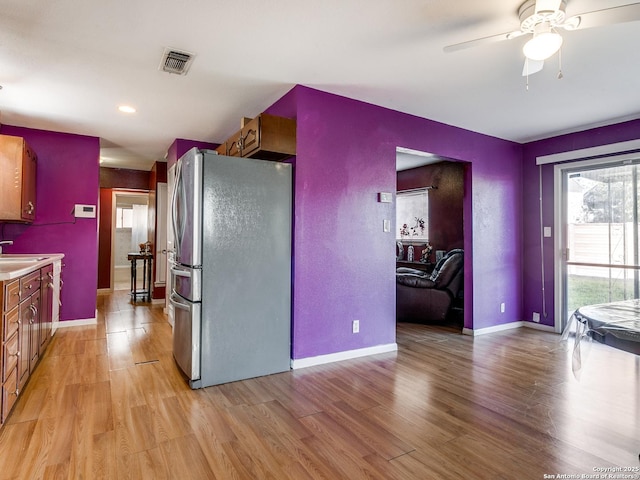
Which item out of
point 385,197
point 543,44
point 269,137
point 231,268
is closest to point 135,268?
point 231,268

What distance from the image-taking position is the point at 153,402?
2473mm

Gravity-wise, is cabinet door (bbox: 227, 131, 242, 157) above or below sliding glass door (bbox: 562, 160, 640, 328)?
above

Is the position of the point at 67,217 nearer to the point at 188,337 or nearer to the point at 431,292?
the point at 188,337

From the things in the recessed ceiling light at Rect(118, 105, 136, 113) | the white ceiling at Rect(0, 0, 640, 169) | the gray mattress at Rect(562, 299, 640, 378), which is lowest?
the gray mattress at Rect(562, 299, 640, 378)

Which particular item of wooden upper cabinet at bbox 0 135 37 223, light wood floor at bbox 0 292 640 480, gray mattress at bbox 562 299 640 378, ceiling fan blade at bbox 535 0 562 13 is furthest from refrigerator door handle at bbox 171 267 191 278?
ceiling fan blade at bbox 535 0 562 13

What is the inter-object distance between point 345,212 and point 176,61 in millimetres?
1839

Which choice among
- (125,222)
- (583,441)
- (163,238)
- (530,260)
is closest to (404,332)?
(530,260)

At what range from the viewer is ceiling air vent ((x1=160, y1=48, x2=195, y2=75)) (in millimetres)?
2572

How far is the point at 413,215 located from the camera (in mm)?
6531

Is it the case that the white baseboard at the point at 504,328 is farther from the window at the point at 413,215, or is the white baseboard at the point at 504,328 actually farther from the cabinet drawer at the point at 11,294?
the cabinet drawer at the point at 11,294

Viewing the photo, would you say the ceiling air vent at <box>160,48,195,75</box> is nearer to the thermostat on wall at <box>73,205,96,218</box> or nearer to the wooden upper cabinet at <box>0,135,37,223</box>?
the wooden upper cabinet at <box>0,135,37,223</box>

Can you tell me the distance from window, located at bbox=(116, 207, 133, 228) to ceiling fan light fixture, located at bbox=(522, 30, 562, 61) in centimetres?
1033

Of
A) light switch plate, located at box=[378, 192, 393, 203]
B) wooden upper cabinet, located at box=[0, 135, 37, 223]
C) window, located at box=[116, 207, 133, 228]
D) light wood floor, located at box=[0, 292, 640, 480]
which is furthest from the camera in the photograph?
window, located at box=[116, 207, 133, 228]

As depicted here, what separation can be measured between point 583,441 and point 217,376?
2.41 m
